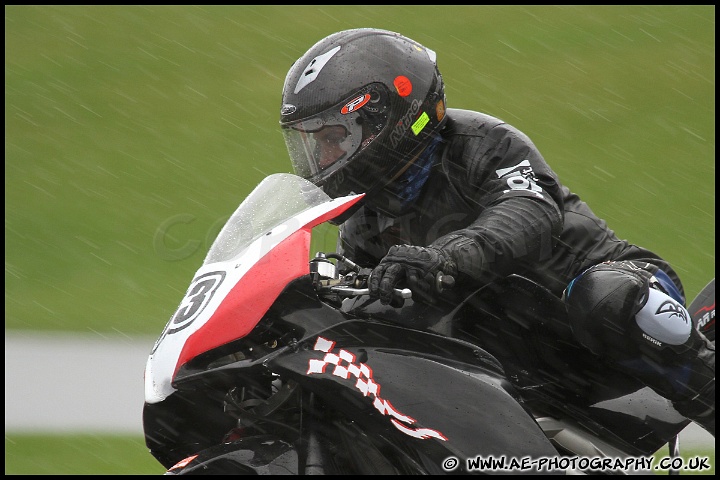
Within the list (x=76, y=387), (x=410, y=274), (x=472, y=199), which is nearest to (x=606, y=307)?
(x=472, y=199)

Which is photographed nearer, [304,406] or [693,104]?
[304,406]

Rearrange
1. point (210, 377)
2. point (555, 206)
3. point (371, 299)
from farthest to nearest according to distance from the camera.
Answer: point (555, 206) < point (371, 299) < point (210, 377)

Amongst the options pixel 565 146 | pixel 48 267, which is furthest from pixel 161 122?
pixel 565 146

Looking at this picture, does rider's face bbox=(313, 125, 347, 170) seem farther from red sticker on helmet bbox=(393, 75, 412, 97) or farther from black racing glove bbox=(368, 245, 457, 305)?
black racing glove bbox=(368, 245, 457, 305)

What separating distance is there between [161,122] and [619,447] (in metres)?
8.16

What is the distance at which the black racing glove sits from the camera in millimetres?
2682

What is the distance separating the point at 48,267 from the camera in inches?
317

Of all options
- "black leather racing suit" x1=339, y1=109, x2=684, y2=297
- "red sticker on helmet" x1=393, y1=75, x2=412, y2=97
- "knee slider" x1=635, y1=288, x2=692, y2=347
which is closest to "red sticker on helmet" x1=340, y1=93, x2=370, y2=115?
"red sticker on helmet" x1=393, y1=75, x2=412, y2=97

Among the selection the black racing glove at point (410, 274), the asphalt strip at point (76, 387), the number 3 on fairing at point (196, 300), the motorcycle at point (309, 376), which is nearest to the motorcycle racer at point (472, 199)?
the black racing glove at point (410, 274)

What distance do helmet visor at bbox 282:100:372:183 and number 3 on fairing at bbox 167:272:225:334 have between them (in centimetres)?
68

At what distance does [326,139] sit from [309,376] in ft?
3.14

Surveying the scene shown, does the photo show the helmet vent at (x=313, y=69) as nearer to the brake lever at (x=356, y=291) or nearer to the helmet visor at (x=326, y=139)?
the helmet visor at (x=326, y=139)

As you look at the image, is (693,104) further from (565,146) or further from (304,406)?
(304,406)

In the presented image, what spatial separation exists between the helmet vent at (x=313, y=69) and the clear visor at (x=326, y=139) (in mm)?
122
